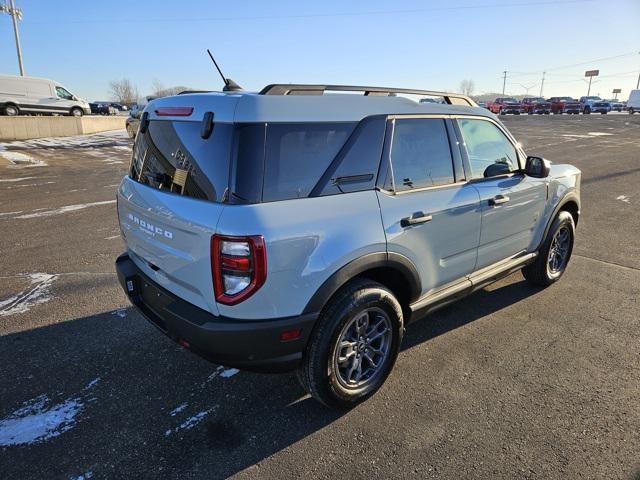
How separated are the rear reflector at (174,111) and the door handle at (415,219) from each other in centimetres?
145

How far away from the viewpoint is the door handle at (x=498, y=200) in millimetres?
3387

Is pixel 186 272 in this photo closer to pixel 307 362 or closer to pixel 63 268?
pixel 307 362

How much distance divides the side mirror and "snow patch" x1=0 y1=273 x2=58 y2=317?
467cm

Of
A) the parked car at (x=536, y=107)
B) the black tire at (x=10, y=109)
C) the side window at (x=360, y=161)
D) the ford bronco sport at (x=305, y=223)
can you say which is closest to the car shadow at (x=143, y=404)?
the ford bronco sport at (x=305, y=223)

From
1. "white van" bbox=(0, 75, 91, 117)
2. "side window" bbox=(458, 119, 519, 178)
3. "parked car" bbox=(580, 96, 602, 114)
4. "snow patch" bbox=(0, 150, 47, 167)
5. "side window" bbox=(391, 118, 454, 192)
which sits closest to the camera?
"side window" bbox=(391, 118, 454, 192)

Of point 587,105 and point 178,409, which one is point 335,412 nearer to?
point 178,409

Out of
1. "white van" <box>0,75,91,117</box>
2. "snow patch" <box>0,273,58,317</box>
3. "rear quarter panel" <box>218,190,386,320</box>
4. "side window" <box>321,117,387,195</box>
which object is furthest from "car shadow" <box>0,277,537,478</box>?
"white van" <box>0,75,91,117</box>

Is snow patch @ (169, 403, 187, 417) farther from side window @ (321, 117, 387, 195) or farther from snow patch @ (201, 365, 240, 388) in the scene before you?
side window @ (321, 117, 387, 195)

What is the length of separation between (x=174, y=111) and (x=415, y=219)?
1657 mm

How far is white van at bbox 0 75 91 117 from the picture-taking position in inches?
893

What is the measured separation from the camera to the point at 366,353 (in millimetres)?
2801

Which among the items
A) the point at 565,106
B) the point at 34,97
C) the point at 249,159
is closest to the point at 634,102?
the point at 565,106

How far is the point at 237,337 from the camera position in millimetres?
2211

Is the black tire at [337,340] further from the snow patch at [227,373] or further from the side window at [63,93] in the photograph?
the side window at [63,93]
